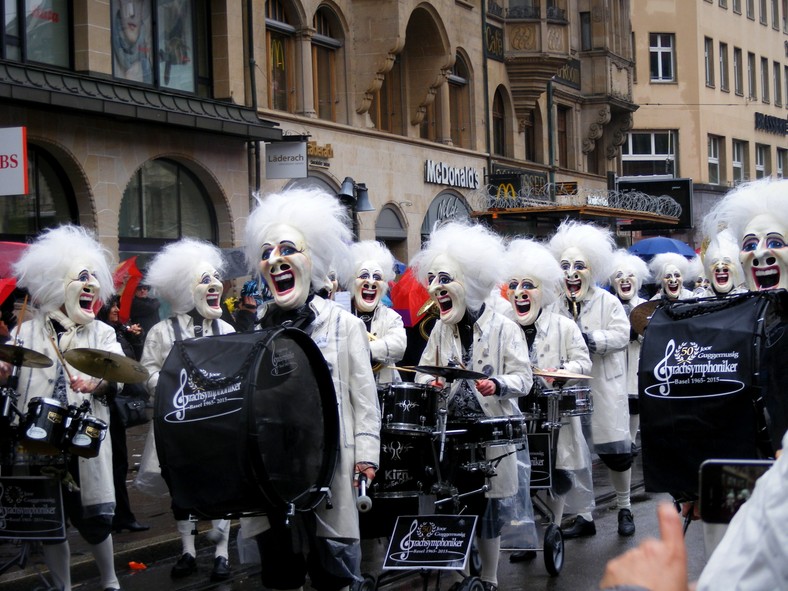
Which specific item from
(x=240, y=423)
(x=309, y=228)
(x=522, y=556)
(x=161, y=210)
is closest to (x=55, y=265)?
(x=309, y=228)

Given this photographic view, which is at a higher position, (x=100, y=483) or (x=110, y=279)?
(x=110, y=279)

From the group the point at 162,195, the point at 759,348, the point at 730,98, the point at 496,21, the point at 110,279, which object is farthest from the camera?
the point at 730,98

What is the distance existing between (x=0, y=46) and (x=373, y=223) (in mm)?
9482

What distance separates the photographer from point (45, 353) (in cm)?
697

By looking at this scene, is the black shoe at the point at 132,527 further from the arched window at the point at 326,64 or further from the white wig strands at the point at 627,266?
the arched window at the point at 326,64

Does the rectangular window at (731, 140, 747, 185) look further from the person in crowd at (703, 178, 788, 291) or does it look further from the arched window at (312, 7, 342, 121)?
the person in crowd at (703, 178, 788, 291)

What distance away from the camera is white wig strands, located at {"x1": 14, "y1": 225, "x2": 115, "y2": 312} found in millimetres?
7191

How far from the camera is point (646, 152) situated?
163 feet

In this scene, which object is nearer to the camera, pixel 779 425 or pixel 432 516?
pixel 779 425

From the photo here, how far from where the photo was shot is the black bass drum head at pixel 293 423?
480 centimetres

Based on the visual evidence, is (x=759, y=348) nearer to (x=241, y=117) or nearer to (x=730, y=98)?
(x=241, y=117)

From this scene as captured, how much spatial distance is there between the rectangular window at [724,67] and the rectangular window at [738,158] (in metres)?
2.46

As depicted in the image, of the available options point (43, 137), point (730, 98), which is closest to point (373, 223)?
point (43, 137)

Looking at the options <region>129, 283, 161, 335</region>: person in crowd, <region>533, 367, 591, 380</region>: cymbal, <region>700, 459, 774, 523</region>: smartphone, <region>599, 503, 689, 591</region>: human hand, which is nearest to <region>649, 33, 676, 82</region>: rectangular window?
<region>129, 283, 161, 335</region>: person in crowd
